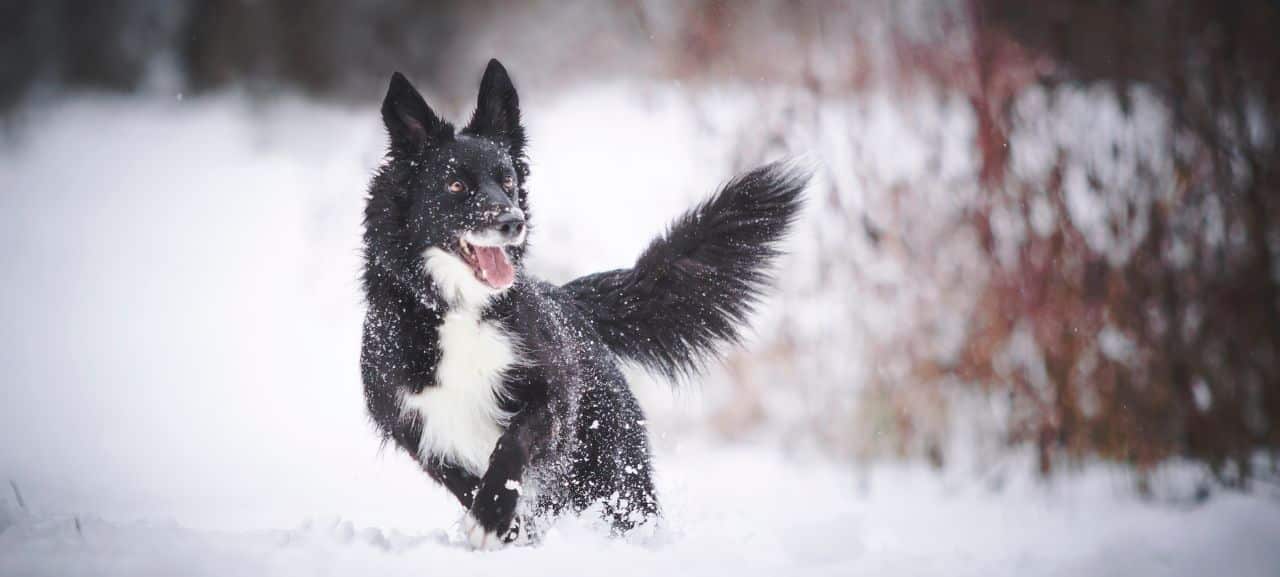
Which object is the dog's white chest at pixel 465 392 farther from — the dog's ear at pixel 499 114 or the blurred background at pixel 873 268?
the dog's ear at pixel 499 114

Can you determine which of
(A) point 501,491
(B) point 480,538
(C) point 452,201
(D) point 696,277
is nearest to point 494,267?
(C) point 452,201

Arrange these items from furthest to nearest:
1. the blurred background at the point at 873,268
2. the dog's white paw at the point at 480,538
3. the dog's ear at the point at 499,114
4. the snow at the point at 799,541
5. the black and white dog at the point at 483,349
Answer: the blurred background at the point at 873,268
the dog's ear at the point at 499,114
the black and white dog at the point at 483,349
the dog's white paw at the point at 480,538
the snow at the point at 799,541

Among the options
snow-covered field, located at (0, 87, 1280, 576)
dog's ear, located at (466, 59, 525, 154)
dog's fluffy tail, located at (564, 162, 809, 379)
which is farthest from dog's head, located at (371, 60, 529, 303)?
dog's fluffy tail, located at (564, 162, 809, 379)

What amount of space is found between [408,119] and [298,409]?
461 centimetres

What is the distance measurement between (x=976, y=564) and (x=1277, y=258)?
8.27 ft

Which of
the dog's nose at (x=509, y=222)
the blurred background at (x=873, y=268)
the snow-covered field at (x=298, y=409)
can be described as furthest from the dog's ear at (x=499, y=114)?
the blurred background at (x=873, y=268)

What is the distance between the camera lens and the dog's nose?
283 centimetres

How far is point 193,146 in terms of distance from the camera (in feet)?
29.8

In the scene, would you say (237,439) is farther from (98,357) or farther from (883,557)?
(883,557)

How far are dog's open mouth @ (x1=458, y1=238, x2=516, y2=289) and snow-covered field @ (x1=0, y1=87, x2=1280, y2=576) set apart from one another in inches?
21.3

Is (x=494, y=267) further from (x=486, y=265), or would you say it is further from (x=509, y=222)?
(x=509, y=222)

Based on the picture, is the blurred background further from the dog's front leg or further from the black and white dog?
the dog's front leg

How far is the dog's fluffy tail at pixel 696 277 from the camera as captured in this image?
3607mm

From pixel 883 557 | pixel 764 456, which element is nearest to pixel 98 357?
pixel 764 456
